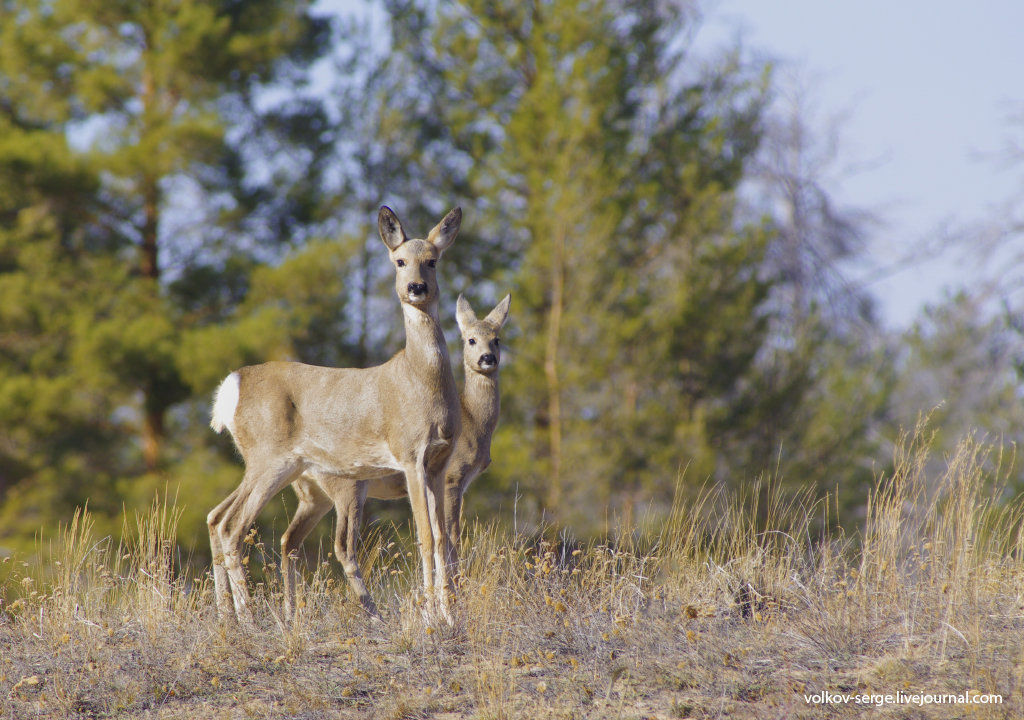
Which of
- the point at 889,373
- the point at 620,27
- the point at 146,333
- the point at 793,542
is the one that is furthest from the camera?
the point at 889,373

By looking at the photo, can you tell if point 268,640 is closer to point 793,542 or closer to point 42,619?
point 42,619

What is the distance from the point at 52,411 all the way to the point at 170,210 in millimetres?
3553

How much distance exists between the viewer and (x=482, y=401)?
700 cm

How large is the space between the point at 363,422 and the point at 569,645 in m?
1.84

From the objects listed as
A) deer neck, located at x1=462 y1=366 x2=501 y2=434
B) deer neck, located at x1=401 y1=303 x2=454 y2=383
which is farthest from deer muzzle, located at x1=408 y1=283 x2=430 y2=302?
deer neck, located at x1=462 y1=366 x2=501 y2=434

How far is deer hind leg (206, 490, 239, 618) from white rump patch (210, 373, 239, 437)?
498 millimetres

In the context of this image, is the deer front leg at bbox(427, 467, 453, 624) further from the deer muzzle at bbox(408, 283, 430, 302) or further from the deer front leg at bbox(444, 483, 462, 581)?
the deer muzzle at bbox(408, 283, 430, 302)

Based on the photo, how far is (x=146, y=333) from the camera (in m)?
13.9

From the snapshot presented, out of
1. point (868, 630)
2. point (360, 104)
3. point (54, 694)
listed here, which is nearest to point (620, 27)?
point (360, 104)

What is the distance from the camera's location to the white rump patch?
6.36 m

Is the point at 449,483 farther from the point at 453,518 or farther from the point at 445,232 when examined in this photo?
the point at 445,232

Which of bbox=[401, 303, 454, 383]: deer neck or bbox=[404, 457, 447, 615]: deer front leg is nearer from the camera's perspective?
bbox=[404, 457, 447, 615]: deer front leg

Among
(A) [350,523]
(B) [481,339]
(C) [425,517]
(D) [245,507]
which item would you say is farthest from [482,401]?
(D) [245,507]

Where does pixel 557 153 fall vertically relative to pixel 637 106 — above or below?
below
